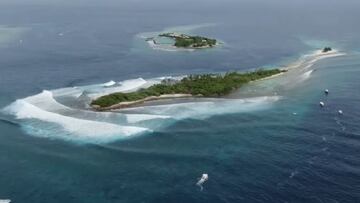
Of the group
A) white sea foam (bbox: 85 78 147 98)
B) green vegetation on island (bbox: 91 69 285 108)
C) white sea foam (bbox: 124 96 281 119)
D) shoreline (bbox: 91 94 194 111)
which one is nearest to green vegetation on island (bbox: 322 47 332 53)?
A: green vegetation on island (bbox: 91 69 285 108)

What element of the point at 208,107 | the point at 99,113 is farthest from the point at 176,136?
the point at 99,113

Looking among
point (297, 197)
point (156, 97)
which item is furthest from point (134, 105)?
point (297, 197)

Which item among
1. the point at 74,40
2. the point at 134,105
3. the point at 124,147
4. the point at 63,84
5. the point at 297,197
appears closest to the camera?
the point at 297,197

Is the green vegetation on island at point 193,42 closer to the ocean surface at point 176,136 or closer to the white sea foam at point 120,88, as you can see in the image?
the ocean surface at point 176,136

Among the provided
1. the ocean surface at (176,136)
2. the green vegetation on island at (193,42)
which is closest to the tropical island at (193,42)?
the green vegetation on island at (193,42)

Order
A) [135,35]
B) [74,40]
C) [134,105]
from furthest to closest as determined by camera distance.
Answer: [135,35]
[74,40]
[134,105]

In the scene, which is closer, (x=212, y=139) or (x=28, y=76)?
(x=212, y=139)

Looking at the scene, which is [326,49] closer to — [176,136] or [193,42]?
[193,42]

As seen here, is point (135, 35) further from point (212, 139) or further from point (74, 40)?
point (212, 139)
